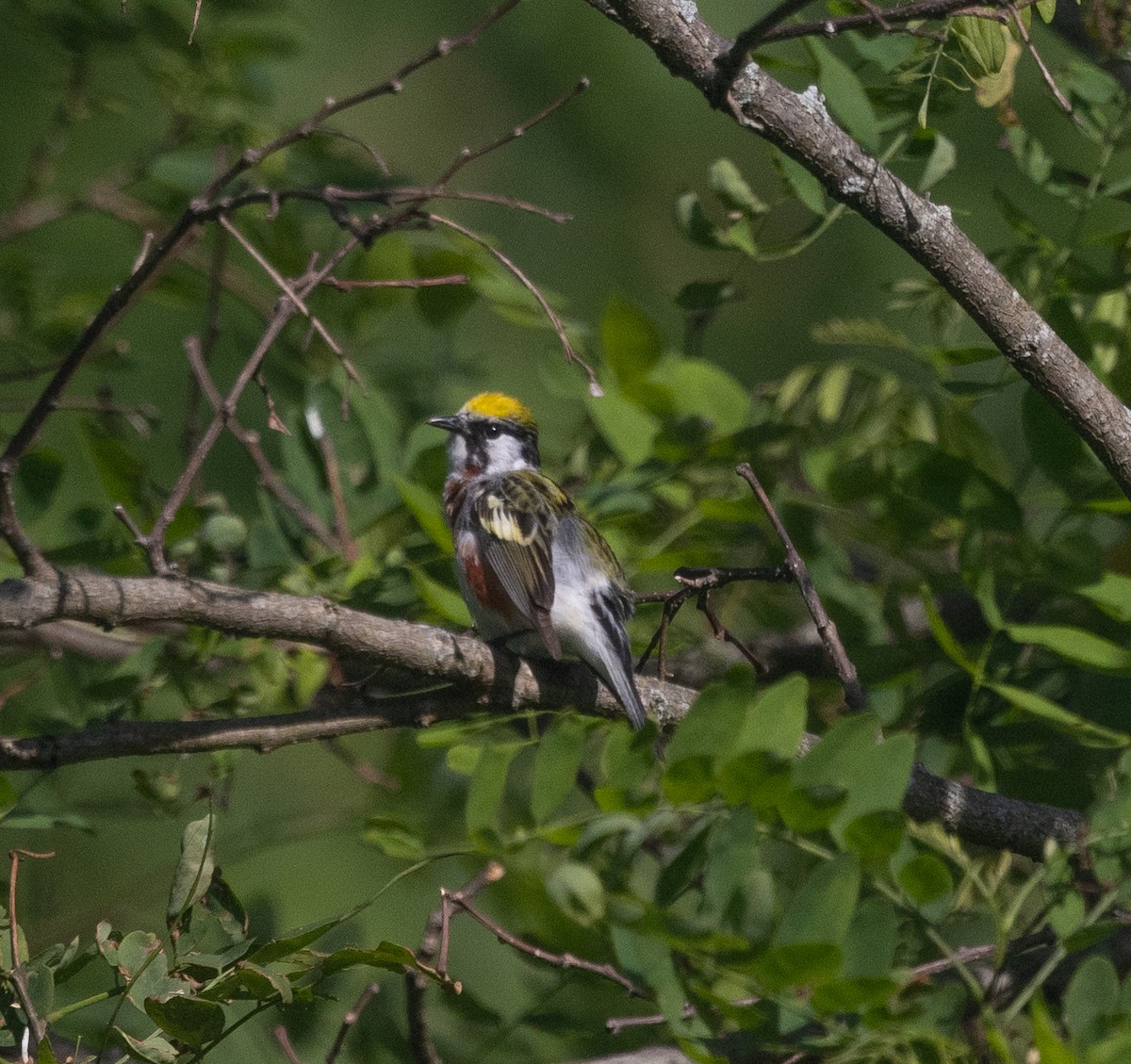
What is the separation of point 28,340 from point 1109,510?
8.41 ft

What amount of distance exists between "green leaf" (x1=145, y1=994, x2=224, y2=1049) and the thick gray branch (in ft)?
4.31

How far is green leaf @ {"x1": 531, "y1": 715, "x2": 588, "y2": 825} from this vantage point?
1.86 meters

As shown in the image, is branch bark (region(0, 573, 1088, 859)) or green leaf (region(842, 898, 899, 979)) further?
branch bark (region(0, 573, 1088, 859))

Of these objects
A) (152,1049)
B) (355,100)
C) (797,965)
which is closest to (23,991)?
(152,1049)

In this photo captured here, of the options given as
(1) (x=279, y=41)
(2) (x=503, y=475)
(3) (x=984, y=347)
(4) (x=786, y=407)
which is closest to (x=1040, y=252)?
(3) (x=984, y=347)

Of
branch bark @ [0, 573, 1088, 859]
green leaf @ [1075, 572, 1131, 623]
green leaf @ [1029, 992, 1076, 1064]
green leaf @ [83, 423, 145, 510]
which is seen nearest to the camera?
green leaf @ [1029, 992, 1076, 1064]

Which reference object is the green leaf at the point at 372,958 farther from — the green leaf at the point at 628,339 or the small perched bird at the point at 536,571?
the green leaf at the point at 628,339

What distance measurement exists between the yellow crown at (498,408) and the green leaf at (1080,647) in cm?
163

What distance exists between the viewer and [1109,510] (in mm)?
2416

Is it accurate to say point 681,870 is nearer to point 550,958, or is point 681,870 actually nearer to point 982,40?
point 550,958

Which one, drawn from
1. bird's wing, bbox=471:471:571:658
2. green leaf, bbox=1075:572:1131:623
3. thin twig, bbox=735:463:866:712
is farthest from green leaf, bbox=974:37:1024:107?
bird's wing, bbox=471:471:571:658

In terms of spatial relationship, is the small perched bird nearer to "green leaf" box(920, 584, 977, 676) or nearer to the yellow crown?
the yellow crown

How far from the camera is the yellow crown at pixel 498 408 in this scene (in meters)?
3.55

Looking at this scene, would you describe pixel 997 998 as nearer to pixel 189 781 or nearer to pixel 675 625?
pixel 675 625
